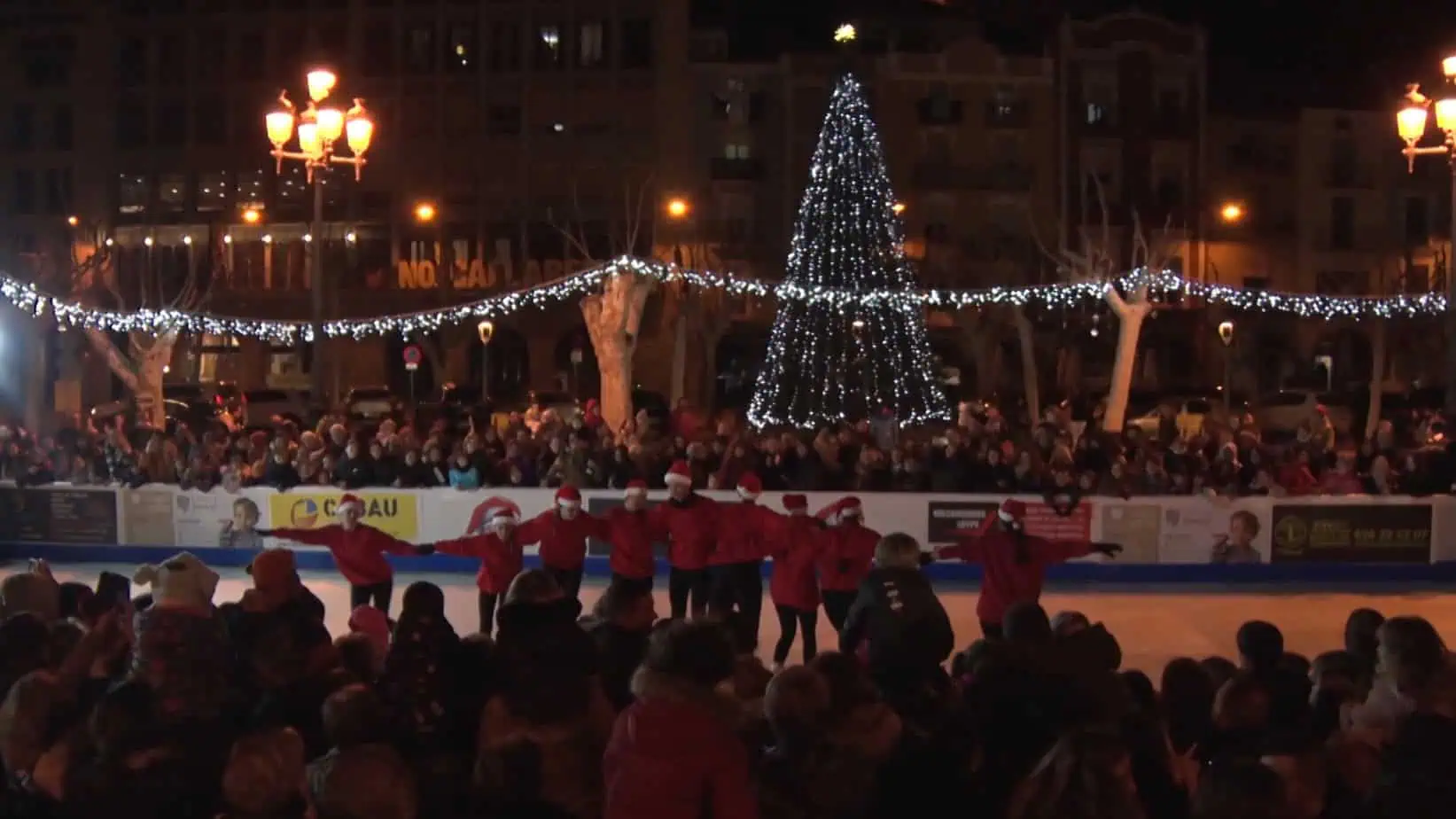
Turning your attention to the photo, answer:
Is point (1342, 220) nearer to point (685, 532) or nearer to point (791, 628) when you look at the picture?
point (685, 532)

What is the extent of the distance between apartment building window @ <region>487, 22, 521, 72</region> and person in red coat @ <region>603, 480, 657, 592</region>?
119 ft

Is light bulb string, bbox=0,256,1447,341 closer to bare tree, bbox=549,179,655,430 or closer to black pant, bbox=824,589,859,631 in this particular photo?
bare tree, bbox=549,179,655,430

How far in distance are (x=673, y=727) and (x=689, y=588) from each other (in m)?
7.62

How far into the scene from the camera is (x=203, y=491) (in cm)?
1647

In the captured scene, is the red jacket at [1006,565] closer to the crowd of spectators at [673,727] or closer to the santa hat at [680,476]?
the santa hat at [680,476]

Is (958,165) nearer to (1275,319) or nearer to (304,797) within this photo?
(1275,319)

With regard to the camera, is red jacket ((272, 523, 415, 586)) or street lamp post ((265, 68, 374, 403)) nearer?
red jacket ((272, 523, 415, 586))

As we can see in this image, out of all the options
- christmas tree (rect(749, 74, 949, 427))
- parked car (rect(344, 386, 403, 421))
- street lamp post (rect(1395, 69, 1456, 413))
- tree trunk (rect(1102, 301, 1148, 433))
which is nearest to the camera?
street lamp post (rect(1395, 69, 1456, 413))

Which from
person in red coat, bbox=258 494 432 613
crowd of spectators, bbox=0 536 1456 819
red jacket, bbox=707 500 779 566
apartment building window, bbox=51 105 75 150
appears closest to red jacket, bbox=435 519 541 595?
person in red coat, bbox=258 494 432 613

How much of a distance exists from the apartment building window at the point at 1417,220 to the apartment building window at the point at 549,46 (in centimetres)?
2804

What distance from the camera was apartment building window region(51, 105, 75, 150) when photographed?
47344 mm

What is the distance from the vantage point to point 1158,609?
13734 millimetres

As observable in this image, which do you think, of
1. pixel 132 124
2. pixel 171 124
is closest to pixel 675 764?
pixel 171 124

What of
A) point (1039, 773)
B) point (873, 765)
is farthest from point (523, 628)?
point (1039, 773)
